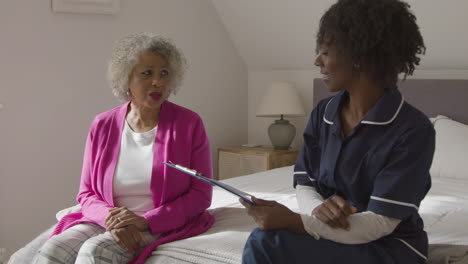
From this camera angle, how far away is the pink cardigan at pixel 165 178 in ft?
5.96

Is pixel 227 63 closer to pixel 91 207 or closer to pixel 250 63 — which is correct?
pixel 250 63

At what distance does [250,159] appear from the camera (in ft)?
12.8

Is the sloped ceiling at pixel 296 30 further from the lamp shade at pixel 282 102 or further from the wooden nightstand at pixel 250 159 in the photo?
the wooden nightstand at pixel 250 159

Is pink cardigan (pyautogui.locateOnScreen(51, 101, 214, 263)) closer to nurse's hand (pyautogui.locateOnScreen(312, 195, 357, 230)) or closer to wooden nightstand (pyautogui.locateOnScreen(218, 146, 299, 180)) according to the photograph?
nurse's hand (pyautogui.locateOnScreen(312, 195, 357, 230))

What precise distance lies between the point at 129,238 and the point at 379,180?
73cm

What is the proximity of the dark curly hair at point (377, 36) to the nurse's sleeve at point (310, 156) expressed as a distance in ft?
0.83

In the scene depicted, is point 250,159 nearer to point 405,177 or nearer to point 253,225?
point 253,225

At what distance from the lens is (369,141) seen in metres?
1.50

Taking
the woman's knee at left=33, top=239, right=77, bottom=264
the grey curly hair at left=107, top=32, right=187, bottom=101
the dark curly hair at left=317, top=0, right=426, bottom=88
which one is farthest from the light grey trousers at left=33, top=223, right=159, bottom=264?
the dark curly hair at left=317, top=0, right=426, bottom=88

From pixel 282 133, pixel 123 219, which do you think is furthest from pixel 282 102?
pixel 123 219

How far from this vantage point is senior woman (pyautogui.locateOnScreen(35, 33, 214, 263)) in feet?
5.61

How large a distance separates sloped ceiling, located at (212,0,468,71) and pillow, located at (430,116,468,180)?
47 cm

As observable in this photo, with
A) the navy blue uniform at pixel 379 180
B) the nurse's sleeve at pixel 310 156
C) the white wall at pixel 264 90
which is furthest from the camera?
the white wall at pixel 264 90

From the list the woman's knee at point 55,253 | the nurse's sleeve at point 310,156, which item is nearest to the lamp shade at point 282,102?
the nurse's sleeve at point 310,156
